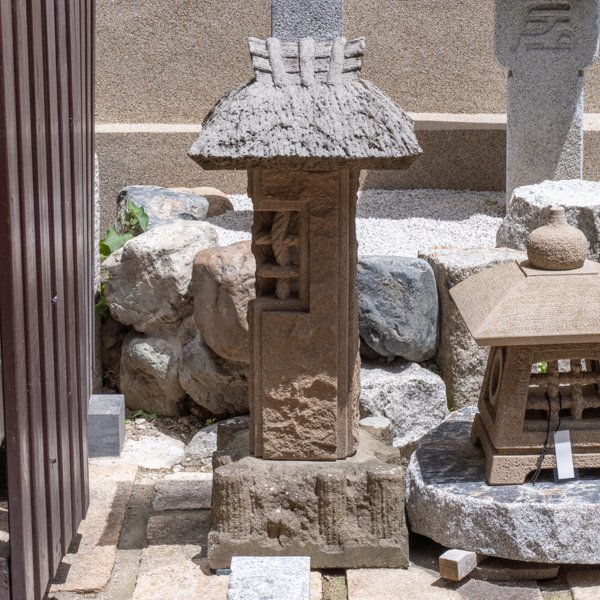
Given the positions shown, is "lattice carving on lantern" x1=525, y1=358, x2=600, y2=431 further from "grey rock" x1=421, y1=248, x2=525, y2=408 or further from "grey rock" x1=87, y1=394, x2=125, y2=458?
"grey rock" x1=87, y1=394, x2=125, y2=458

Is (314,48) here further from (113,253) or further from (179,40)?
(179,40)

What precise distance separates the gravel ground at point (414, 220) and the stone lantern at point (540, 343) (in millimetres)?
2629

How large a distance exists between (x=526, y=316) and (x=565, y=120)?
4012 mm

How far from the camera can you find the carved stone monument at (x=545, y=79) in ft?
24.2

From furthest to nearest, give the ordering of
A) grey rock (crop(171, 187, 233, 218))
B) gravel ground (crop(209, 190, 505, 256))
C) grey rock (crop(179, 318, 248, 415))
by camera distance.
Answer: grey rock (crop(171, 187, 233, 218)) → gravel ground (crop(209, 190, 505, 256)) → grey rock (crop(179, 318, 248, 415))

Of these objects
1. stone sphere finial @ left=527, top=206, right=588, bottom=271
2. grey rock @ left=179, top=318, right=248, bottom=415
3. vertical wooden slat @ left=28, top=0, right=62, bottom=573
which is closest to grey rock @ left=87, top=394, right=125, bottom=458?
grey rock @ left=179, top=318, right=248, bottom=415

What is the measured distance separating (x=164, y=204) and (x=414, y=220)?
173 centimetres

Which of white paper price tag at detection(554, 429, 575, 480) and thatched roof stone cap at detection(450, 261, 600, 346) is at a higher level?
thatched roof stone cap at detection(450, 261, 600, 346)

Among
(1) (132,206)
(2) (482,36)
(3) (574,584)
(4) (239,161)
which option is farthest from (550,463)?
(2) (482,36)

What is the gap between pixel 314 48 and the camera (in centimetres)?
402

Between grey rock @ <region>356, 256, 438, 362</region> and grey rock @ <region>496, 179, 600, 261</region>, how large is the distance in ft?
2.41

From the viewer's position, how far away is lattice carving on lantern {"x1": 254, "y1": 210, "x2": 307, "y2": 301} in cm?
408

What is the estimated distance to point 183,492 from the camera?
5078mm

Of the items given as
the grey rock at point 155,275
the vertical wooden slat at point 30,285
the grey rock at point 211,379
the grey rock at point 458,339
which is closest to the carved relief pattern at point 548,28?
the grey rock at point 458,339
